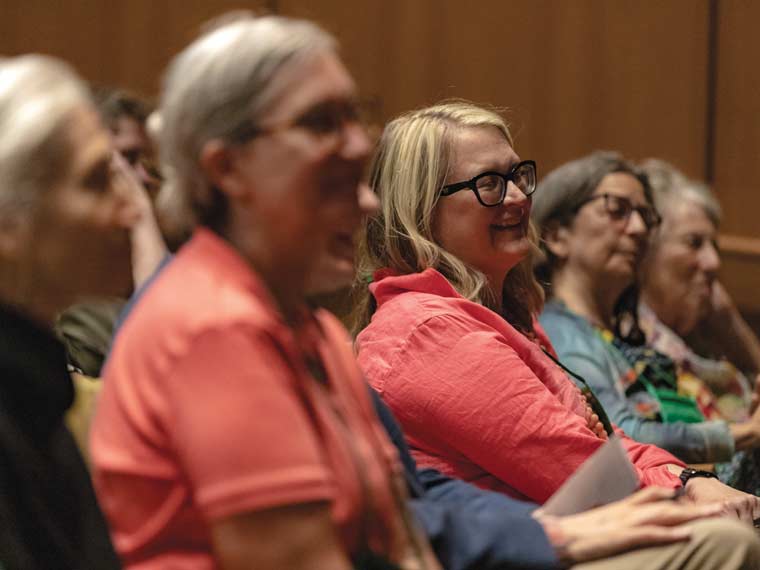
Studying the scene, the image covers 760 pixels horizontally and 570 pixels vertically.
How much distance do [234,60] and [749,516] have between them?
139cm

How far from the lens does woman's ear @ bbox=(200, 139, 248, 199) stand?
111 centimetres

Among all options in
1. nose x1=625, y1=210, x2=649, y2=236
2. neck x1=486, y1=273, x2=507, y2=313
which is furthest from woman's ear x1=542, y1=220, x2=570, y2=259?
neck x1=486, y1=273, x2=507, y2=313

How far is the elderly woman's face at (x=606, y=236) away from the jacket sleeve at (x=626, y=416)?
25 cm

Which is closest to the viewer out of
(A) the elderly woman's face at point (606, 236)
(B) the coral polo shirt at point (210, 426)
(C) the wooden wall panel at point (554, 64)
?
(B) the coral polo shirt at point (210, 426)

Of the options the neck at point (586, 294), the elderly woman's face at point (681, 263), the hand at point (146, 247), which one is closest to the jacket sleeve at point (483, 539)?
the hand at point (146, 247)

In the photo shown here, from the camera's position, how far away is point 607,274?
3039mm

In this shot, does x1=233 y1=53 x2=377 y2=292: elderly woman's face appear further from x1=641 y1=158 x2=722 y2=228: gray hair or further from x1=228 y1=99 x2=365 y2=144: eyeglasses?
x1=641 y1=158 x2=722 y2=228: gray hair

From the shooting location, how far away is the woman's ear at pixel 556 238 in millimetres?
3057

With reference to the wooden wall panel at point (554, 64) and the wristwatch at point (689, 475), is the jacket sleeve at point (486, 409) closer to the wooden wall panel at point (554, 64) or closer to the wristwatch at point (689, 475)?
the wristwatch at point (689, 475)

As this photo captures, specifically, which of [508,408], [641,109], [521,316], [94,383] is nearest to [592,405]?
[521,316]

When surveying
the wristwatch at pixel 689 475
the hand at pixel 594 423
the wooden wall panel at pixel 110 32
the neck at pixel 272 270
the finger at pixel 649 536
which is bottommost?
the wristwatch at pixel 689 475

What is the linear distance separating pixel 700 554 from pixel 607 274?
5.54 ft

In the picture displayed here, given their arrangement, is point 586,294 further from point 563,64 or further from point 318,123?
point 318,123

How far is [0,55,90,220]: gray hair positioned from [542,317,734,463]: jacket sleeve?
1732 mm
